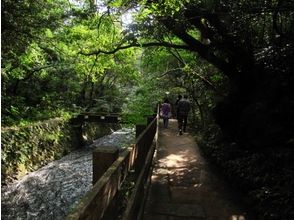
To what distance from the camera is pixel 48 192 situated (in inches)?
578

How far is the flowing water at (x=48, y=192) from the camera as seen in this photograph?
12375 millimetres

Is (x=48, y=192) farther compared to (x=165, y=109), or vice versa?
(x=165, y=109)

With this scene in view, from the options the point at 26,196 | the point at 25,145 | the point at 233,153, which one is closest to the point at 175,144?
the point at 233,153

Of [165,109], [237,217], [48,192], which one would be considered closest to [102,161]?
[237,217]

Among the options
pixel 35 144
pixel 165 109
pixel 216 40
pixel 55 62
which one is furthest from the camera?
pixel 55 62

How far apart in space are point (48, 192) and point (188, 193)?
29.8 feet

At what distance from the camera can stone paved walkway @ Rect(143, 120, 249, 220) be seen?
601 centimetres

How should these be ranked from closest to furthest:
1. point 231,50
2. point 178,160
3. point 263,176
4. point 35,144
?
point 263,176 < point 231,50 < point 178,160 < point 35,144

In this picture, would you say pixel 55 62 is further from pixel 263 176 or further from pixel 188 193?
pixel 263 176

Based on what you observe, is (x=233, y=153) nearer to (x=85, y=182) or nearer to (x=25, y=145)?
(x=85, y=182)

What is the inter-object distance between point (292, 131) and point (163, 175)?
121 inches

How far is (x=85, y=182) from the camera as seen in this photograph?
16.2 meters

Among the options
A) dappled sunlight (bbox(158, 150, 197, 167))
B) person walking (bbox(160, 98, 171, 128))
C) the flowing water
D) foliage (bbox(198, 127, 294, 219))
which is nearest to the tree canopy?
foliage (bbox(198, 127, 294, 219))

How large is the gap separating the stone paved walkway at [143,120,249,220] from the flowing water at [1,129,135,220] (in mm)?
2049
